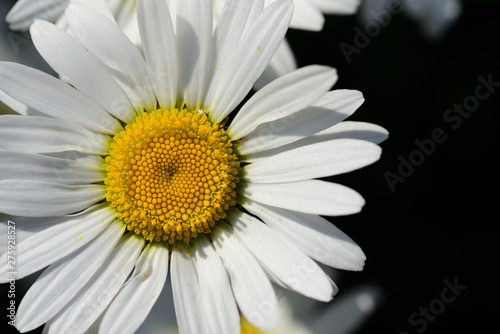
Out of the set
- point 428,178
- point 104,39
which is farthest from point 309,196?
point 104,39

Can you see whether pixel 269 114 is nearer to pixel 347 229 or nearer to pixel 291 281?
pixel 291 281

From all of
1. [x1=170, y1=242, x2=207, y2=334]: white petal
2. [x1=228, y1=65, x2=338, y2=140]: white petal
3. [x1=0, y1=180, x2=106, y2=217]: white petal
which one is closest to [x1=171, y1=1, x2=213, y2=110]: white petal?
[x1=228, y1=65, x2=338, y2=140]: white petal

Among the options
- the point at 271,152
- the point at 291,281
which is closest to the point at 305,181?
the point at 271,152

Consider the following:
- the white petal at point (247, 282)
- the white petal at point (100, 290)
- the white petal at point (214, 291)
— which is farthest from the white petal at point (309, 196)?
the white petal at point (100, 290)

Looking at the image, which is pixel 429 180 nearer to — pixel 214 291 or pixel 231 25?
pixel 214 291

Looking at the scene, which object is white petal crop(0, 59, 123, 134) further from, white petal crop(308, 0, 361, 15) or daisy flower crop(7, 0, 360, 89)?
white petal crop(308, 0, 361, 15)

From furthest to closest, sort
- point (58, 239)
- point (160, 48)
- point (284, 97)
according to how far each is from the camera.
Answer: point (58, 239) < point (160, 48) < point (284, 97)
